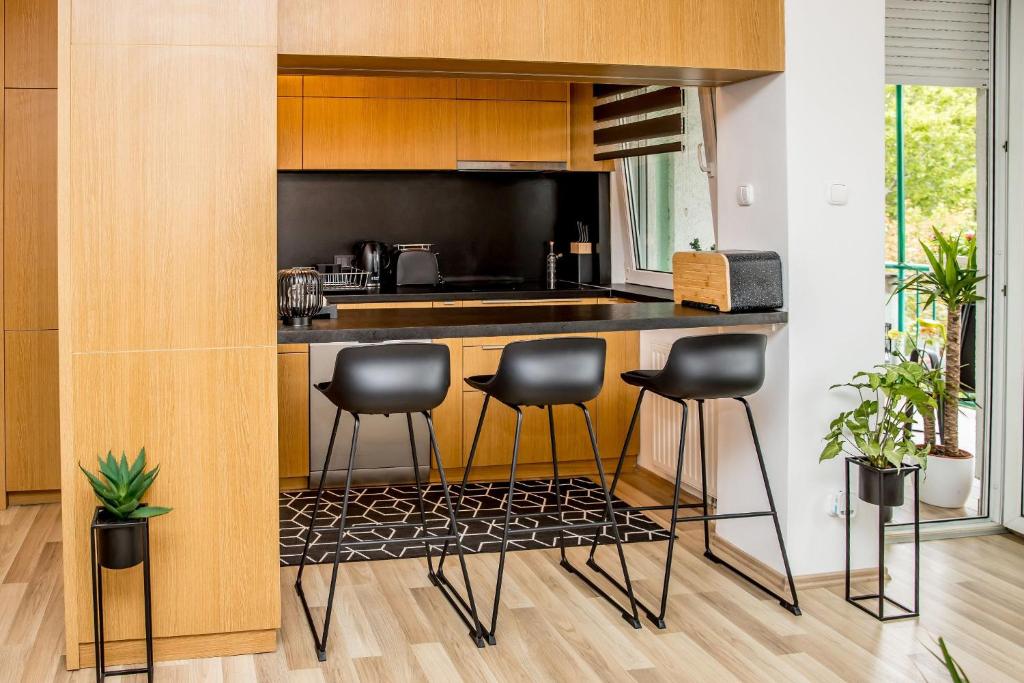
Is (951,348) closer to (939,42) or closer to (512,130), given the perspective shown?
(939,42)

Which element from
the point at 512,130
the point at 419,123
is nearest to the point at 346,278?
the point at 419,123

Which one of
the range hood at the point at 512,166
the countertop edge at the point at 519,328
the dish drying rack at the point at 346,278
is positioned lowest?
the countertop edge at the point at 519,328

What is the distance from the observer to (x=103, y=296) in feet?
9.95

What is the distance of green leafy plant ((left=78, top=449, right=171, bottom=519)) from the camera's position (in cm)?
295

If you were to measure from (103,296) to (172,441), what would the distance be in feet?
1.56

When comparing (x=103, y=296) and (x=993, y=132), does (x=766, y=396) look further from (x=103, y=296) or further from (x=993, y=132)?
(x=103, y=296)

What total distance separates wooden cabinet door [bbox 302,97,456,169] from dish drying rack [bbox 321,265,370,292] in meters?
0.62

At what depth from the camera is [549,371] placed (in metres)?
3.37

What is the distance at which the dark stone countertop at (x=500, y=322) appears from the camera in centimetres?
328

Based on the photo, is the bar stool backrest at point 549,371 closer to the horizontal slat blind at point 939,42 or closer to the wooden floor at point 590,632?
the wooden floor at point 590,632

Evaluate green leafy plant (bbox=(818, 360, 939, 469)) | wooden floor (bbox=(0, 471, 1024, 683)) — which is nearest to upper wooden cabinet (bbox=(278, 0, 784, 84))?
green leafy plant (bbox=(818, 360, 939, 469))

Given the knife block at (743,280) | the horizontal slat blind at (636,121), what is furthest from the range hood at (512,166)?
the knife block at (743,280)

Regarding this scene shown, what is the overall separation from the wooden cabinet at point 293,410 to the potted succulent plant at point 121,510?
2.10m

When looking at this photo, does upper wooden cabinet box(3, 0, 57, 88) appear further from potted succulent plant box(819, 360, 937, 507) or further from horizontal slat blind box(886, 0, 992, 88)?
potted succulent plant box(819, 360, 937, 507)
